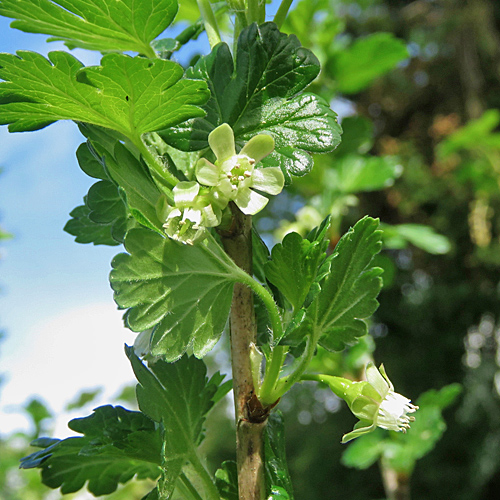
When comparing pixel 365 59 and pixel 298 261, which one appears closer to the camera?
pixel 298 261

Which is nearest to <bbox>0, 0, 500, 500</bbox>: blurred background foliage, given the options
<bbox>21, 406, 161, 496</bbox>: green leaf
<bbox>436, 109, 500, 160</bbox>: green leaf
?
<bbox>436, 109, 500, 160</bbox>: green leaf

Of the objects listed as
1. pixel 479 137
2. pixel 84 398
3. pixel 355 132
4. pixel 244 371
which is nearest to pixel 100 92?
pixel 244 371

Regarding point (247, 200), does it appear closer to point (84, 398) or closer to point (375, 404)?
point (375, 404)

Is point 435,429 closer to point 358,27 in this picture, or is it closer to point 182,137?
point 182,137

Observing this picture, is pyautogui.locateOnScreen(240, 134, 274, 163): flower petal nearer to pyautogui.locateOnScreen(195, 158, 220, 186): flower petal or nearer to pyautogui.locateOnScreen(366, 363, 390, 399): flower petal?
pyautogui.locateOnScreen(195, 158, 220, 186): flower petal

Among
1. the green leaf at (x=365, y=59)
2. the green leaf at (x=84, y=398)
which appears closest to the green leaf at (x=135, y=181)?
the green leaf at (x=365, y=59)

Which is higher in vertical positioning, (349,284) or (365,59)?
(365,59)
